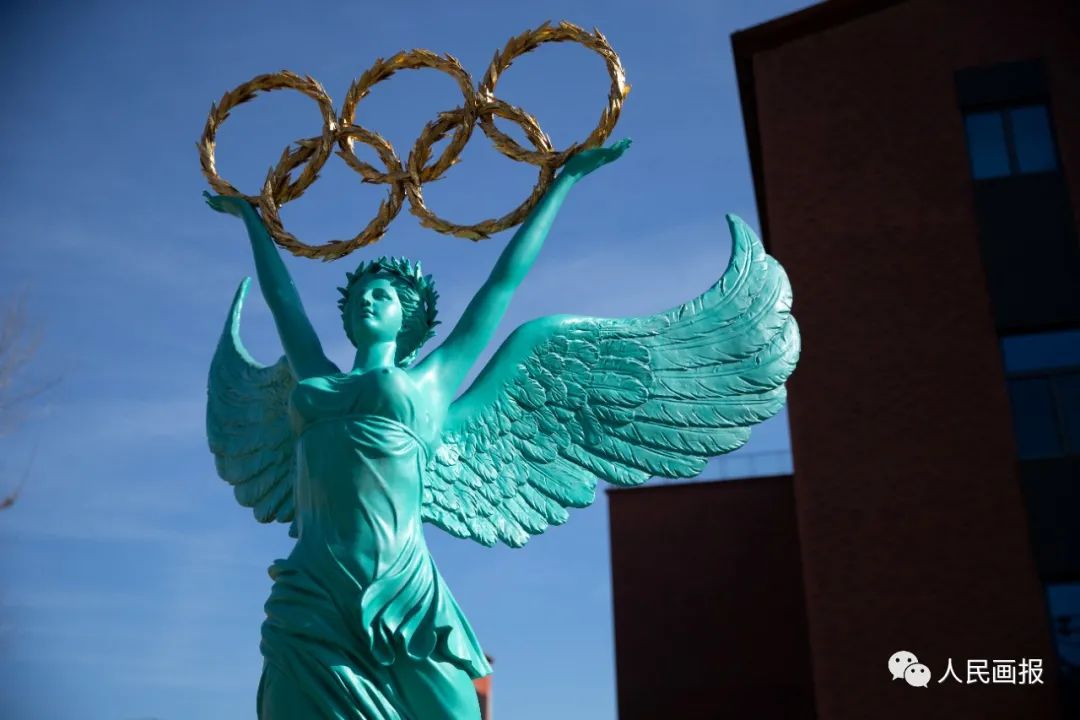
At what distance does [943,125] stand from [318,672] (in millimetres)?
12636

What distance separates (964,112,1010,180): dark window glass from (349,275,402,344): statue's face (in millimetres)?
11474

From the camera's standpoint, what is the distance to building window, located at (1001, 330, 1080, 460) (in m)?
12.5

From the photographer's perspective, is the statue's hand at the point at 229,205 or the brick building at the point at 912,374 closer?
the statue's hand at the point at 229,205

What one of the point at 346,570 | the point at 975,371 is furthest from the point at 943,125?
the point at 346,570

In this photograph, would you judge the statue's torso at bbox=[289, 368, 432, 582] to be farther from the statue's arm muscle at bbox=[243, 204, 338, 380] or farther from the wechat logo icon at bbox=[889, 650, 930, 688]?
the wechat logo icon at bbox=[889, 650, 930, 688]

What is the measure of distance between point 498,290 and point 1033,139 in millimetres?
11742

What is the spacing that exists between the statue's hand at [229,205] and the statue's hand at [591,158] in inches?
55.3

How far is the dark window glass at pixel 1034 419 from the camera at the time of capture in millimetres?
12500

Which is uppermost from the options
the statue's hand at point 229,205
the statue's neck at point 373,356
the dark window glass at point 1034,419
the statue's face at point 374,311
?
the dark window glass at point 1034,419

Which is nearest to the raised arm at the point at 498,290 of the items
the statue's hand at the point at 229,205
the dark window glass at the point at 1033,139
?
the statue's hand at the point at 229,205

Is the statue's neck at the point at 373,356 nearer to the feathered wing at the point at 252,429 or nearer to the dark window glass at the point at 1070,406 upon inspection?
the feathered wing at the point at 252,429

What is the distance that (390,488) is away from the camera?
3.93 m

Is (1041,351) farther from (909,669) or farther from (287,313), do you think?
(287,313)

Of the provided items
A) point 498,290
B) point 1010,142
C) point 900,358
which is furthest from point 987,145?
point 498,290
